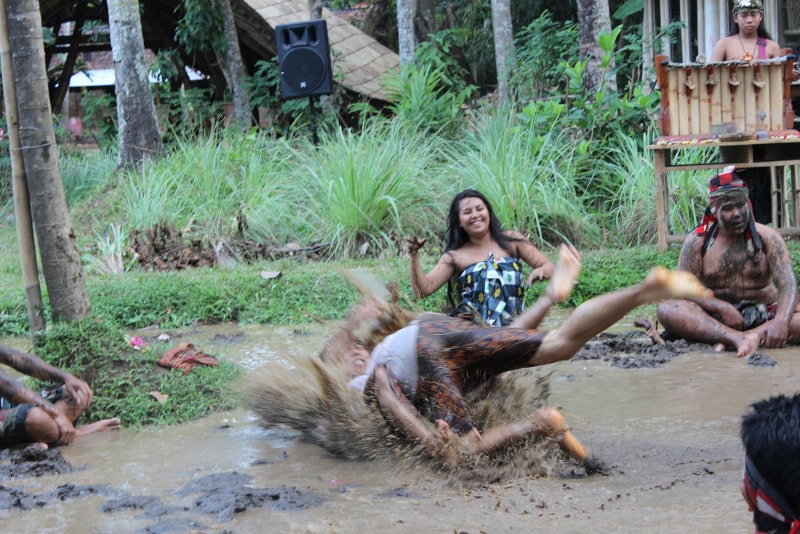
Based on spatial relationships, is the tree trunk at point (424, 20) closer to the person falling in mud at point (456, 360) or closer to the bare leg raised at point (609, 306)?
the person falling in mud at point (456, 360)

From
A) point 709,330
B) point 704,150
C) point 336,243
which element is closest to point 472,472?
point 709,330

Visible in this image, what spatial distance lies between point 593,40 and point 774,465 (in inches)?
383

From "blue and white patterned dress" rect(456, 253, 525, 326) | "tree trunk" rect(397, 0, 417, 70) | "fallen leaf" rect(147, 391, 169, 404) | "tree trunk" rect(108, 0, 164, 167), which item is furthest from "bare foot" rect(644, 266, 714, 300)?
"tree trunk" rect(397, 0, 417, 70)

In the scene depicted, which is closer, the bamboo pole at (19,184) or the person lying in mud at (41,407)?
the person lying in mud at (41,407)

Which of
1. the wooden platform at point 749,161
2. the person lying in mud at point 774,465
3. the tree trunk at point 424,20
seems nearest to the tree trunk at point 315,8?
the tree trunk at point 424,20

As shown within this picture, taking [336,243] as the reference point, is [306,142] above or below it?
above

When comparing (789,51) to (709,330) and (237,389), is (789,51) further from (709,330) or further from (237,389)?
(237,389)

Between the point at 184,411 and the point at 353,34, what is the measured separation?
43.6 feet

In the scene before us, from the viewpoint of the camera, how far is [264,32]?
52.2 ft

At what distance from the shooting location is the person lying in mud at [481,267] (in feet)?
17.9

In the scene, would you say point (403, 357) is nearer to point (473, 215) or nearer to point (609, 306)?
point (609, 306)

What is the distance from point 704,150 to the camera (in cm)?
1007

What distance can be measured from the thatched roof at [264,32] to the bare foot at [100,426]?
10.7 metres

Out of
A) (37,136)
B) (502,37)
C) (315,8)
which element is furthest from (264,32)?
(37,136)
